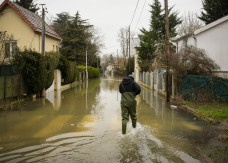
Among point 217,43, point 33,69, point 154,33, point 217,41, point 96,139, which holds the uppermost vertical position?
point 154,33

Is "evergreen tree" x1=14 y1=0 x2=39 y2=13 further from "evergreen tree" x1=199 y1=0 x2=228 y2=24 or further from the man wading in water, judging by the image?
the man wading in water

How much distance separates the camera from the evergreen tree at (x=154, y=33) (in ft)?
100

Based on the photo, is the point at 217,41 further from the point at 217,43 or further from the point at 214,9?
the point at 214,9

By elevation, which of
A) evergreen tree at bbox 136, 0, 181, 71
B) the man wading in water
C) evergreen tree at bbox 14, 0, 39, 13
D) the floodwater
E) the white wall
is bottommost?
the floodwater

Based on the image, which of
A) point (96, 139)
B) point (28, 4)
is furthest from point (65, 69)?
point (28, 4)

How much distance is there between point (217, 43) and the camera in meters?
17.1

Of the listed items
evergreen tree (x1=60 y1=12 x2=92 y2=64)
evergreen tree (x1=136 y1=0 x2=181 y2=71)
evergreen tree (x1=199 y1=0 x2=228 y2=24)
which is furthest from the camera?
evergreen tree (x1=60 y1=12 x2=92 y2=64)

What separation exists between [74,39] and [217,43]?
29.8 meters

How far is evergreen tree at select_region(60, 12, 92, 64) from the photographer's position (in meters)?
42.4

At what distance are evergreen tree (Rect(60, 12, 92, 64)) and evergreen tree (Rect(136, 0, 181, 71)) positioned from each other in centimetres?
1528

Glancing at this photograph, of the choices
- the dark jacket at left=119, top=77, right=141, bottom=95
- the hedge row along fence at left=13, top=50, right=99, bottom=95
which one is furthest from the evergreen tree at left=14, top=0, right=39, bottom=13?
the dark jacket at left=119, top=77, right=141, bottom=95

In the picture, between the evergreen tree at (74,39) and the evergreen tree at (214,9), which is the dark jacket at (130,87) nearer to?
the evergreen tree at (214,9)

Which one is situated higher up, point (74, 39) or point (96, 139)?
point (74, 39)

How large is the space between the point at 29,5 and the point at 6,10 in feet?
65.3
